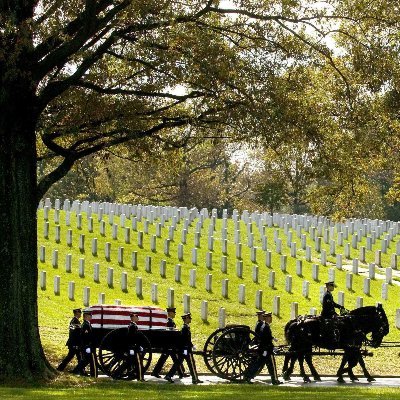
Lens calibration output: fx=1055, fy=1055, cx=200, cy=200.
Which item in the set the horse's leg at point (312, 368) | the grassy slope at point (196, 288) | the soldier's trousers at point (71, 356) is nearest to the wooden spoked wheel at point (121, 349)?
the soldier's trousers at point (71, 356)

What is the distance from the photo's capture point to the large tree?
17.9 m

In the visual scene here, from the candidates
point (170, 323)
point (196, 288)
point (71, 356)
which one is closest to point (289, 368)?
point (170, 323)

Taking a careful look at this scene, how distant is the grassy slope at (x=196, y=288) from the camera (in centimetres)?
2536

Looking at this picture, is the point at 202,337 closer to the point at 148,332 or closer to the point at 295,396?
the point at 148,332

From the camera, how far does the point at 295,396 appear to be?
653 inches

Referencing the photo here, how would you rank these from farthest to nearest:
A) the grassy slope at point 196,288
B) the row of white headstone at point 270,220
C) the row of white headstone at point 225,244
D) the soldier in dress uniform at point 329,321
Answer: the row of white headstone at point 270,220, the row of white headstone at point 225,244, the grassy slope at point 196,288, the soldier in dress uniform at point 329,321

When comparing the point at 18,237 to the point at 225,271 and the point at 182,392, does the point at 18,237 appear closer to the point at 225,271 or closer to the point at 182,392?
the point at 182,392

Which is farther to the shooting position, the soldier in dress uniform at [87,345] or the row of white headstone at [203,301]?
the row of white headstone at [203,301]

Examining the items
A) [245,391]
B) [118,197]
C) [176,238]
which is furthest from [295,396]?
[118,197]

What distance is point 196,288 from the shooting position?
30828mm

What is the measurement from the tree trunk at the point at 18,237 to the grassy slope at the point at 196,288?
2960mm

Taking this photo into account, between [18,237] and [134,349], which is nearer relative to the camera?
[134,349]

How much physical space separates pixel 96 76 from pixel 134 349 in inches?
228

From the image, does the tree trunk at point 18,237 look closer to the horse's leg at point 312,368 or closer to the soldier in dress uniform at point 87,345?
the soldier in dress uniform at point 87,345
